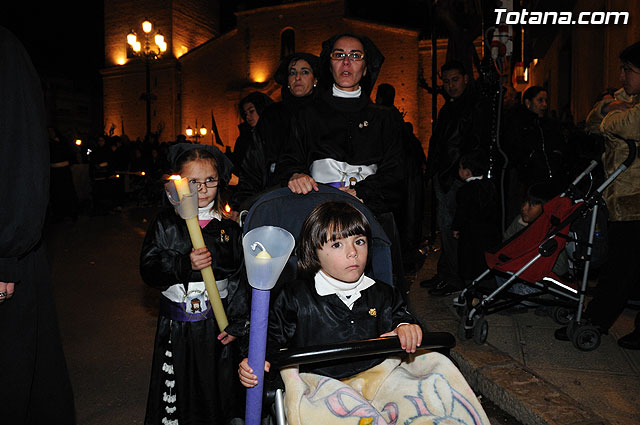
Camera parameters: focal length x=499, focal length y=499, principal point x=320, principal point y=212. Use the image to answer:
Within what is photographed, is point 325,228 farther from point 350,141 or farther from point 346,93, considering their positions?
point 346,93

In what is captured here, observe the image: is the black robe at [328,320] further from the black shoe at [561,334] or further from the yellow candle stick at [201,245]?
the black shoe at [561,334]

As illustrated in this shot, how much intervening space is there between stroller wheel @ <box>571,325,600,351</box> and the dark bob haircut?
2.29 metres

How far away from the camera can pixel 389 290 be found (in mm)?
2320

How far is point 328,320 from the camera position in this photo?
7.19 ft

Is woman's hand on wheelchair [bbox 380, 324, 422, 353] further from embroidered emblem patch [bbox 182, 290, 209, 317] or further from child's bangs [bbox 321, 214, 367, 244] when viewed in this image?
embroidered emblem patch [bbox 182, 290, 209, 317]

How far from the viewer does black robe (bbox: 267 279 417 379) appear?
2.18m

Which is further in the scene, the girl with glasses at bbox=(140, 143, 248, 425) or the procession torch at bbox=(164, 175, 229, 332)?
the girl with glasses at bbox=(140, 143, 248, 425)

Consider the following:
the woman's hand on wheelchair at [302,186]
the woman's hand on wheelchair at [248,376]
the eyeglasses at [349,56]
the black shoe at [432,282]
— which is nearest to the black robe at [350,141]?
the eyeglasses at [349,56]

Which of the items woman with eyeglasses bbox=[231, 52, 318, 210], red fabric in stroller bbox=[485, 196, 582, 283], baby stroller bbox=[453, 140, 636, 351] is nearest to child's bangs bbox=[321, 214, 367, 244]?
woman with eyeglasses bbox=[231, 52, 318, 210]

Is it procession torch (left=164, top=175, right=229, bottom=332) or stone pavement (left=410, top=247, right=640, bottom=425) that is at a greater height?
procession torch (left=164, top=175, right=229, bottom=332)

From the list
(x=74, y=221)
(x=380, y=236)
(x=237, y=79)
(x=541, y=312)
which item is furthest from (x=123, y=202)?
(x=237, y=79)

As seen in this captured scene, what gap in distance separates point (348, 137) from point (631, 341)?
2.65 meters

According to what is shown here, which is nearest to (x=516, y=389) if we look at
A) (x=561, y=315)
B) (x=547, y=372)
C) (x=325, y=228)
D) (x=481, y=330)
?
(x=547, y=372)

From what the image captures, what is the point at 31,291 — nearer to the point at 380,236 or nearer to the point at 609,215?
the point at 380,236
